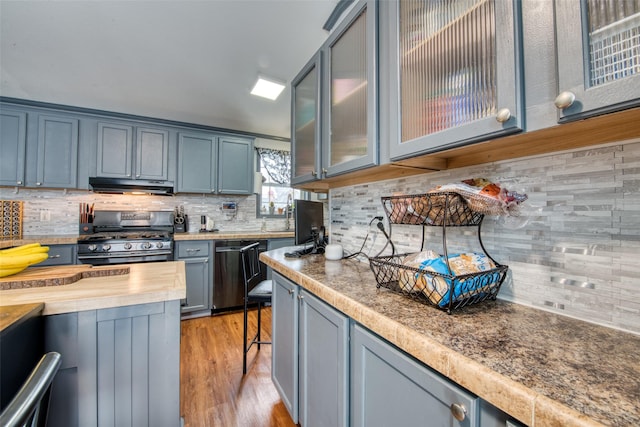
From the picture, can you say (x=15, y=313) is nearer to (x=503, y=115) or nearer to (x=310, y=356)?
(x=310, y=356)

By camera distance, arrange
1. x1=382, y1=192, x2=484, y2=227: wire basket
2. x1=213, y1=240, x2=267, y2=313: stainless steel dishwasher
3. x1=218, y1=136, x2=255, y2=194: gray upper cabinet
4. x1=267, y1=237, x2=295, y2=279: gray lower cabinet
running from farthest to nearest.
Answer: x1=218, y1=136, x2=255, y2=194: gray upper cabinet, x1=267, y1=237, x2=295, y2=279: gray lower cabinet, x1=213, y1=240, x2=267, y2=313: stainless steel dishwasher, x1=382, y1=192, x2=484, y2=227: wire basket

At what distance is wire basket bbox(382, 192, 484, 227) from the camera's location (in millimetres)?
829

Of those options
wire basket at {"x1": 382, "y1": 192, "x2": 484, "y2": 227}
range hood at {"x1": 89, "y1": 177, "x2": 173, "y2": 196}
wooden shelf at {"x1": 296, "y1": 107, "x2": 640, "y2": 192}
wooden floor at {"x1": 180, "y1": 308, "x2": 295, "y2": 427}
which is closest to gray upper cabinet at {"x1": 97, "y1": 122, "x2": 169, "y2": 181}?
range hood at {"x1": 89, "y1": 177, "x2": 173, "y2": 196}

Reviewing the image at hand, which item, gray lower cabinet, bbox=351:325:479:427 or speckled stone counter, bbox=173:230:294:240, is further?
speckled stone counter, bbox=173:230:294:240

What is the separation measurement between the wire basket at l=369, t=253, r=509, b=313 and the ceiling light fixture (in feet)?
7.35

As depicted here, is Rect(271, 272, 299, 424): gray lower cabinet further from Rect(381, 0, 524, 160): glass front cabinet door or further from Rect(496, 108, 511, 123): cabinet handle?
Rect(496, 108, 511, 123): cabinet handle

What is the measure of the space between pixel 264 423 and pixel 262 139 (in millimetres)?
3569

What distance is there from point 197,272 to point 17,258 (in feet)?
6.40

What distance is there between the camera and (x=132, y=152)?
10.4 feet

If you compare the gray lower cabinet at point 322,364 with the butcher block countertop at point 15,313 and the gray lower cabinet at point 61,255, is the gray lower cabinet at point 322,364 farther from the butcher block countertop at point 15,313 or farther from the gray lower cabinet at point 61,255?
the gray lower cabinet at point 61,255

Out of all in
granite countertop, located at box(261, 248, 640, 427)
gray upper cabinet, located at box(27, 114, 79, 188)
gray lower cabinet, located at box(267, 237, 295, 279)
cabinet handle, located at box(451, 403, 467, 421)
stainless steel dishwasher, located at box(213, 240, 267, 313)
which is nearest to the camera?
granite countertop, located at box(261, 248, 640, 427)

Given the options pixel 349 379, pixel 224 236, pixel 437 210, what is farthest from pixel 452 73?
pixel 224 236

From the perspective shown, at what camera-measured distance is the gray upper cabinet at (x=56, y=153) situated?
2.79m

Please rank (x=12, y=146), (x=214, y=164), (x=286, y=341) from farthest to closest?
(x=214, y=164)
(x=12, y=146)
(x=286, y=341)
